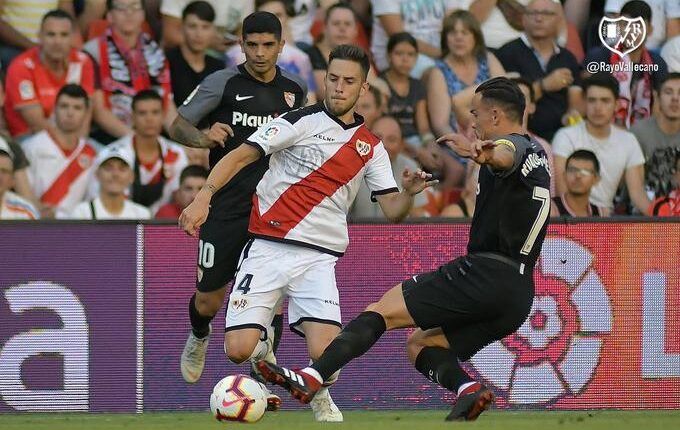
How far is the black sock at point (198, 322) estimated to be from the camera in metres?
10.2

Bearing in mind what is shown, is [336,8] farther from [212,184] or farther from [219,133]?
[212,184]

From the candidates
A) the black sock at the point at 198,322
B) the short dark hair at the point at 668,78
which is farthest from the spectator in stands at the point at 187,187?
the short dark hair at the point at 668,78

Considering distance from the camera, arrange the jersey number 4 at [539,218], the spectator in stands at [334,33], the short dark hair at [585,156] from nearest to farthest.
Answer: the jersey number 4 at [539,218] < the short dark hair at [585,156] < the spectator in stands at [334,33]

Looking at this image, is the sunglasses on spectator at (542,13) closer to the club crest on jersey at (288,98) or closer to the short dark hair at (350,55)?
the club crest on jersey at (288,98)

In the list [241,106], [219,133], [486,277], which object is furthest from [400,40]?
[486,277]

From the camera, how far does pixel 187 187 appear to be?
1223cm

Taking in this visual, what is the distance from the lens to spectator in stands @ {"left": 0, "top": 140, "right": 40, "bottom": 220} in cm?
1191

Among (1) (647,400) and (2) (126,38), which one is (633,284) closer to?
(1) (647,400)

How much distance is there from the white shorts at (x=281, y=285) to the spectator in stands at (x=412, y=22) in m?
5.41

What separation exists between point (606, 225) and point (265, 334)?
3.21 m

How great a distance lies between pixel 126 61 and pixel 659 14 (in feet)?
18.6

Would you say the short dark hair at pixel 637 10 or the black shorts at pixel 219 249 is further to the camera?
the short dark hair at pixel 637 10

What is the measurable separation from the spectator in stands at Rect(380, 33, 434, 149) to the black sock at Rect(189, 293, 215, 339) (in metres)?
4.06

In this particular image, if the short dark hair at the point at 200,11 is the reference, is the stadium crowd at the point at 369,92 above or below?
A: below
